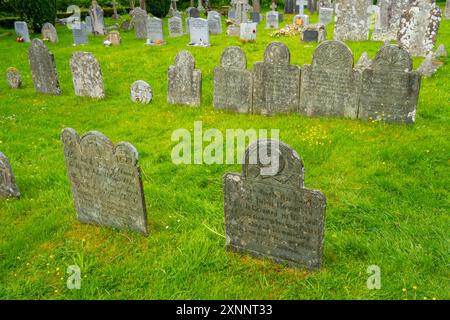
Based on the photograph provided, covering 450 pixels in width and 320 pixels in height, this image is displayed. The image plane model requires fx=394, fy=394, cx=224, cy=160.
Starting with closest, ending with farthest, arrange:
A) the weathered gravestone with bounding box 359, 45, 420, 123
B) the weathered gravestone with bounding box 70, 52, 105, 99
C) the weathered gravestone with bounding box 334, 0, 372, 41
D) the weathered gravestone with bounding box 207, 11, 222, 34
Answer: the weathered gravestone with bounding box 359, 45, 420, 123
the weathered gravestone with bounding box 70, 52, 105, 99
the weathered gravestone with bounding box 334, 0, 372, 41
the weathered gravestone with bounding box 207, 11, 222, 34

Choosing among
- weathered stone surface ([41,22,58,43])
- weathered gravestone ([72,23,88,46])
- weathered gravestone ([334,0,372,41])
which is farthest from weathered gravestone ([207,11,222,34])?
weathered stone surface ([41,22,58,43])

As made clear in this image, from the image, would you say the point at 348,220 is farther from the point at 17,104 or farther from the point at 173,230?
the point at 17,104

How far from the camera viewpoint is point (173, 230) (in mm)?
4879

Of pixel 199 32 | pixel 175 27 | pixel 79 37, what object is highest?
pixel 175 27

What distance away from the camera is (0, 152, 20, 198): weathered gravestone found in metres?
5.42

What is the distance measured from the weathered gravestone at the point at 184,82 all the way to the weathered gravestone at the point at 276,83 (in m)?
1.44

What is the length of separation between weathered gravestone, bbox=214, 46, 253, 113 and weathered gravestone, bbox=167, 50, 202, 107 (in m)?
0.48

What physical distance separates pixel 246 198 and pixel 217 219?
93 cm

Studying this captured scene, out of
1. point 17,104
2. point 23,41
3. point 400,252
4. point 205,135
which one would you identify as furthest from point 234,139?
point 23,41

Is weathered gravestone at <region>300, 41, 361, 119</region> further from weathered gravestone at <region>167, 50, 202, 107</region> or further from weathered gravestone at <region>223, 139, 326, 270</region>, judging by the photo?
weathered gravestone at <region>223, 139, 326, 270</region>

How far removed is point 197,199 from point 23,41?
62.5 ft

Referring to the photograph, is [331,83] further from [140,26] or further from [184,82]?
[140,26]

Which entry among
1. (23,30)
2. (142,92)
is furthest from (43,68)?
(23,30)

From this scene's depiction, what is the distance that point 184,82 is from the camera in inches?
372
